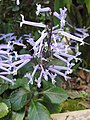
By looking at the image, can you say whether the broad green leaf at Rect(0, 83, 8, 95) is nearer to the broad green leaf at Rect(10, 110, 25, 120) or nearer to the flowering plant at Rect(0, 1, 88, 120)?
the flowering plant at Rect(0, 1, 88, 120)

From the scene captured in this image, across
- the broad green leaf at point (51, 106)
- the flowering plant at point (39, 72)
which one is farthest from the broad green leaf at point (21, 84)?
the broad green leaf at point (51, 106)

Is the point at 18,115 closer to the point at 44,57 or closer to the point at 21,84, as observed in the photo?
the point at 21,84

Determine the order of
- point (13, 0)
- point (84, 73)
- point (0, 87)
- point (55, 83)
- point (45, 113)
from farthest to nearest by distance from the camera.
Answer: point (84, 73), point (13, 0), point (55, 83), point (0, 87), point (45, 113)

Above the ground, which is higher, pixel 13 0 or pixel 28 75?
pixel 13 0

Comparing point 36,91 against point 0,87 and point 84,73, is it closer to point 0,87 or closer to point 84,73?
point 0,87

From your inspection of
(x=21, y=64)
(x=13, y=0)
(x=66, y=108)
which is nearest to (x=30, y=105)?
(x=21, y=64)

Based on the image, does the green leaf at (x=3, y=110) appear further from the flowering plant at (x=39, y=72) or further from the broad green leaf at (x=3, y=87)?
the broad green leaf at (x=3, y=87)
